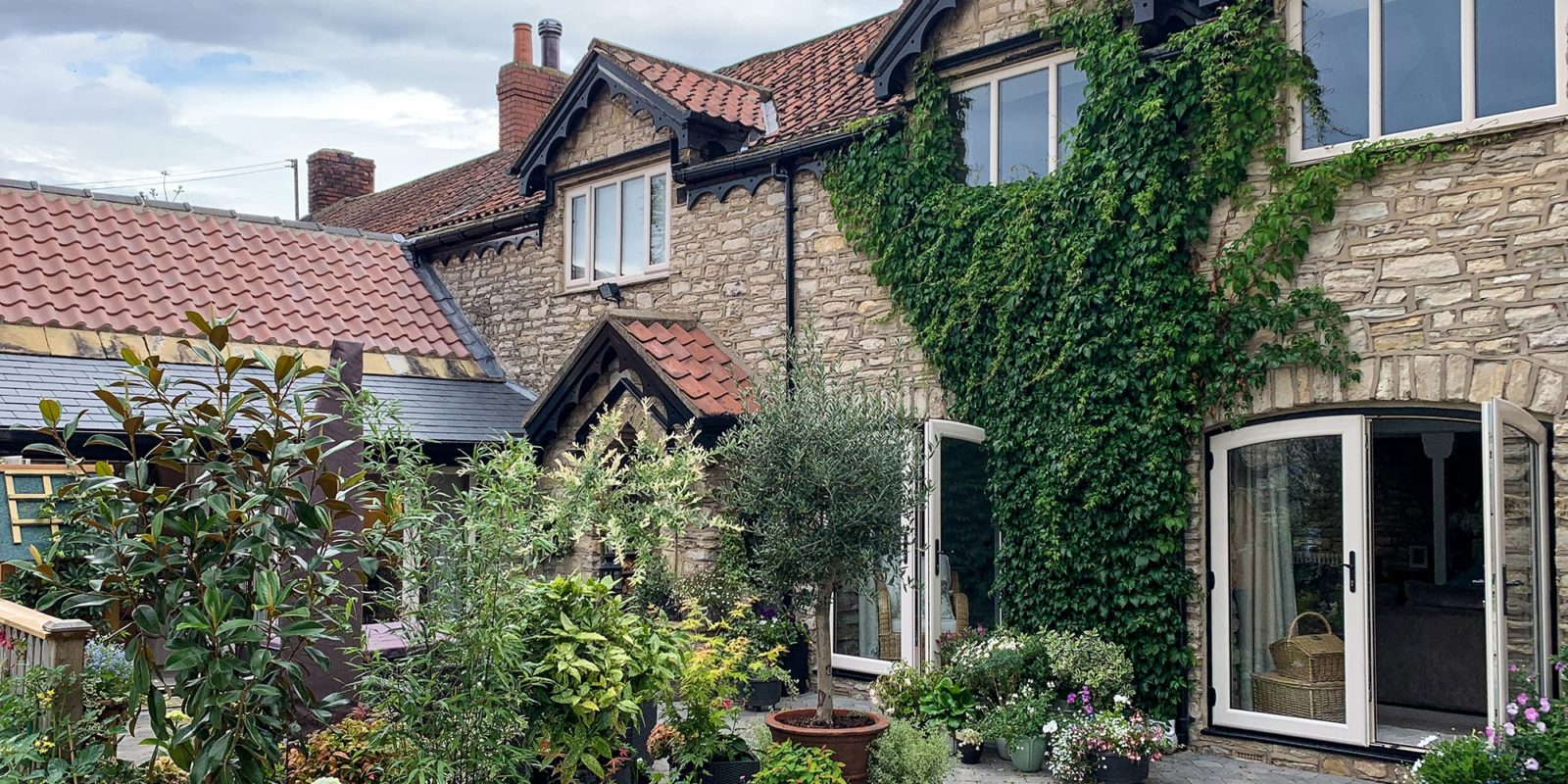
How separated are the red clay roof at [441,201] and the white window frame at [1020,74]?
6469mm

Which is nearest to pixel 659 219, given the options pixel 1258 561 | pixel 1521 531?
pixel 1258 561

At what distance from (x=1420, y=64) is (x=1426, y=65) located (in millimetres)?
42

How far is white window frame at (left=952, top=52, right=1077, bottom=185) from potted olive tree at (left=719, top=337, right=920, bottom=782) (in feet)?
11.1

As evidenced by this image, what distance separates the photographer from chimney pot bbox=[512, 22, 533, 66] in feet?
69.6

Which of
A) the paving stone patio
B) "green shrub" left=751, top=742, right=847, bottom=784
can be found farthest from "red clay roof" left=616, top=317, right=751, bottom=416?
"green shrub" left=751, top=742, right=847, bottom=784

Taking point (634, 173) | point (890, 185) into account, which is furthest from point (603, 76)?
point (890, 185)

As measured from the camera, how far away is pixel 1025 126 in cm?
1095

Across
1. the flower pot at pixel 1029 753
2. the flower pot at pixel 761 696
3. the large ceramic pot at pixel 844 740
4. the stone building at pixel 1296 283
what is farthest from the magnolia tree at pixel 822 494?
the flower pot at pixel 761 696

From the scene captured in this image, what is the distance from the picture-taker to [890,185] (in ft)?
37.9

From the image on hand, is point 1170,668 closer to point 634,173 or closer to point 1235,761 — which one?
point 1235,761

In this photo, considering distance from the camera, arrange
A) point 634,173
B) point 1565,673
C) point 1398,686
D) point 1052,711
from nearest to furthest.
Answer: point 1565,673 < point 1052,711 < point 1398,686 < point 634,173

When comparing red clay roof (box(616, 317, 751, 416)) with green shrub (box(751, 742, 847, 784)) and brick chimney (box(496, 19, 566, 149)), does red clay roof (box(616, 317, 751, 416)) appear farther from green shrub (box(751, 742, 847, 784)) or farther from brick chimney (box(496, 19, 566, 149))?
brick chimney (box(496, 19, 566, 149))

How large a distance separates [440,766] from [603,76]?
33.7ft

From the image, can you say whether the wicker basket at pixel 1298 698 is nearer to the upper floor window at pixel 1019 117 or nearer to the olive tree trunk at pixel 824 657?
the olive tree trunk at pixel 824 657
